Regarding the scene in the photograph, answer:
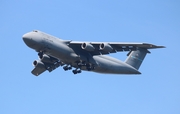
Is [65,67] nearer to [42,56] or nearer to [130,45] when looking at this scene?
[42,56]

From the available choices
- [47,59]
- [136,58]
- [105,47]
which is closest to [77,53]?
[105,47]

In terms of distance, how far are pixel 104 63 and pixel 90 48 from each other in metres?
2.69

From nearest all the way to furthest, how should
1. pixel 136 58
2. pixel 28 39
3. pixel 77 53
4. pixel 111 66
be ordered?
pixel 28 39 → pixel 77 53 → pixel 111 66 → pixel 136 58

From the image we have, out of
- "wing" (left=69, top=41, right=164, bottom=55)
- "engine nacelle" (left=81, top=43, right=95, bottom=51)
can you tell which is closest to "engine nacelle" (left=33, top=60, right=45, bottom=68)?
"wing" (left=69, top=41, right=164, bottom=55)

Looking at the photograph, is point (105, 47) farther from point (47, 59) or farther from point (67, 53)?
point (47, 59)

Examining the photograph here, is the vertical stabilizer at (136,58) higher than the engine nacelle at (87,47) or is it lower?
higher

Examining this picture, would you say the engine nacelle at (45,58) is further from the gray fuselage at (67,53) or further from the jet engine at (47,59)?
the gray fuselage at (67,53)

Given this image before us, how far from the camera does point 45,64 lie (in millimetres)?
35938

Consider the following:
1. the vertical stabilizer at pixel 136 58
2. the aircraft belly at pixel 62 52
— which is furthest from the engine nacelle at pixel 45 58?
the vertical stabilizer at pixel 136 58

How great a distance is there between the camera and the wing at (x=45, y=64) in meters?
34.7

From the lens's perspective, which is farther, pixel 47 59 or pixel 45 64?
pixel 45 64

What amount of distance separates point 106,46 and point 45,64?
20.9ft

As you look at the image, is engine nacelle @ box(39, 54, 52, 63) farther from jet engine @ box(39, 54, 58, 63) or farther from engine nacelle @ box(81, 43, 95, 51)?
engine nacelle @ box(81, 43, 95, 51)

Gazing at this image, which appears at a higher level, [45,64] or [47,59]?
[45,64]
